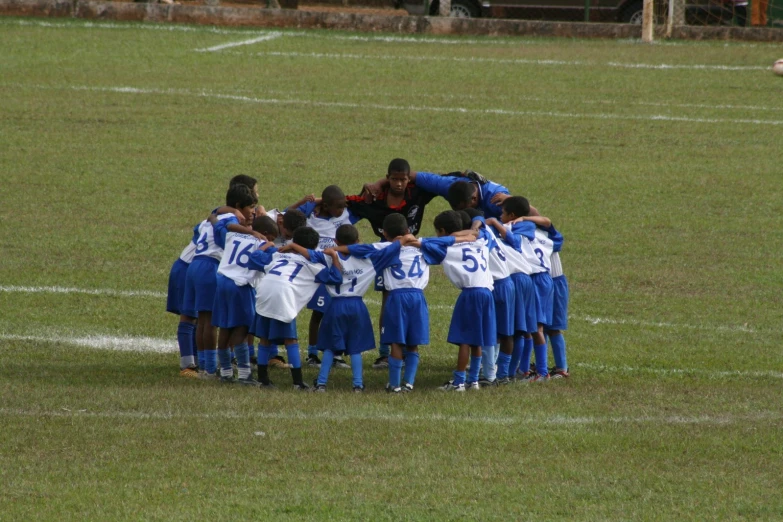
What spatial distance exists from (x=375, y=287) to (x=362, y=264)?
689 mm

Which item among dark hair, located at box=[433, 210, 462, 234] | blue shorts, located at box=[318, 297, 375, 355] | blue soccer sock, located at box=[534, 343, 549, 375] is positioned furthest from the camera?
blue soccer sock, located at box=[534, 343, 549, 375]

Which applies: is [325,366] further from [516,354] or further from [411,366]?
[516,354]

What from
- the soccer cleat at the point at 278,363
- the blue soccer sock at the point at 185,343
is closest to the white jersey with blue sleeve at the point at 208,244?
the blue soccer sock at the point at 185,343

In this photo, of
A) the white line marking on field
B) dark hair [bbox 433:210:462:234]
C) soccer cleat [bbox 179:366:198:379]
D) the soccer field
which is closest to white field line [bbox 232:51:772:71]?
the soccer field

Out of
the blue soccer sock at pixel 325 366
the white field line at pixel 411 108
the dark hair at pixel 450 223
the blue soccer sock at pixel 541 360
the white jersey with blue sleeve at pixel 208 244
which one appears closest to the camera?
the blue soccer sock at pixel 325 366

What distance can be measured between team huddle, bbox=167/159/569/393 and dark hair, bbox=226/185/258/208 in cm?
1

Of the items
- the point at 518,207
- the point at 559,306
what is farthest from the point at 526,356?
the point at 518,207

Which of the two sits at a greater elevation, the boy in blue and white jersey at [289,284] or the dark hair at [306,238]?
the dark hair at [306,238]

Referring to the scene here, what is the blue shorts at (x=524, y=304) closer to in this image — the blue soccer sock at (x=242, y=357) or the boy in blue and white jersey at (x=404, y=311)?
the boy in blue and white jersey at (x=404, y=311)

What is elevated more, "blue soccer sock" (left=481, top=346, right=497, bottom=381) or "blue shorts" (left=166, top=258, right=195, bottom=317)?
"blue shorts" (left=166, top=258, right=195, bottom=317)

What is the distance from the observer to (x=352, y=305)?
31.2 ft

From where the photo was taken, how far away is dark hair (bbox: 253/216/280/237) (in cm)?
991

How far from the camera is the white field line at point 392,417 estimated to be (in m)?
8.61

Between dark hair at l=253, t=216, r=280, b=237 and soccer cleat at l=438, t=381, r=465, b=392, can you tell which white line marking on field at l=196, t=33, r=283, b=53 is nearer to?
dark hair at l=253, t=216, r=280, b=237
